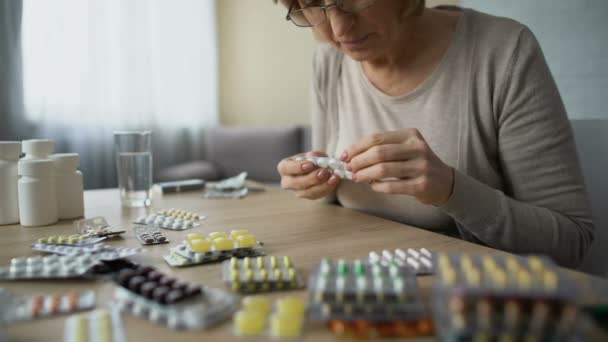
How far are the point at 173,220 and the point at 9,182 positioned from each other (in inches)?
11.4

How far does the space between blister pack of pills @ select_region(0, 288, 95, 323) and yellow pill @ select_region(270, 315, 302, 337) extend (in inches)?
7.5

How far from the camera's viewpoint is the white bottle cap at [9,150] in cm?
78

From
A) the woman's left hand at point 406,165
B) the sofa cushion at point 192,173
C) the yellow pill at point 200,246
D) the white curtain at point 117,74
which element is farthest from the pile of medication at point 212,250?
the white curtain at point 117,74

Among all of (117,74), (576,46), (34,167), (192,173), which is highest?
(117,74)

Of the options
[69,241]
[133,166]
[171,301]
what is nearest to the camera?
[171,301]

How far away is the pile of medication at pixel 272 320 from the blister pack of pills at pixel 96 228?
41 centimetres

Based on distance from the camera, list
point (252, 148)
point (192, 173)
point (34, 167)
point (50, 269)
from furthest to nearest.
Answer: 1. point (252, 148)
2. point (192, 173)
3. point (34, 167)
4. point (50, 269)

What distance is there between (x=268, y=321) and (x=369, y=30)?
Answer: 0.67m

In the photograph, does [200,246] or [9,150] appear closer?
[200,246]

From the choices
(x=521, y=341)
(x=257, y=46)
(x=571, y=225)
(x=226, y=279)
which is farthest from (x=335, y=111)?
(x=257, y=46)

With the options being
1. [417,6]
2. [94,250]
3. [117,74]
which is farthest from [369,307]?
[117,74]

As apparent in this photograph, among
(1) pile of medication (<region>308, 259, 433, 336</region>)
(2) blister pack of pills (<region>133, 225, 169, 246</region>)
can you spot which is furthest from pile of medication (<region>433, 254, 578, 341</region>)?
(2) blister pack of pills (<region>133, 225, 169, 246</region>)

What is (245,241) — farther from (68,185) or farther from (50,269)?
(68,185)

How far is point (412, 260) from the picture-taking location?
0.54 meters
